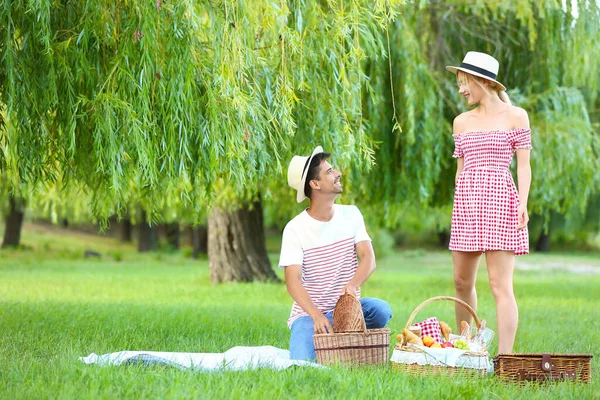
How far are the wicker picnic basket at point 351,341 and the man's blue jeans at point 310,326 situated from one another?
0.20 meters

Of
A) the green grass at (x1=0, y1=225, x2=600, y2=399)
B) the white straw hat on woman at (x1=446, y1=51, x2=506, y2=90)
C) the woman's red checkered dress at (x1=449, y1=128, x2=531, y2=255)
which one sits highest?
the white straw hat on woman at (x1=446, y1=51, x2=506, y2=90)

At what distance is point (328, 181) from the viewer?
16.4 ft

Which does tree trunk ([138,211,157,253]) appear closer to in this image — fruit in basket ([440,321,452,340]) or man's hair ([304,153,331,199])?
man's hair ([304,153,331,199])

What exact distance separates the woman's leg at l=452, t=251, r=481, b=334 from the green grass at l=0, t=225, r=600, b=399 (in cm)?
82

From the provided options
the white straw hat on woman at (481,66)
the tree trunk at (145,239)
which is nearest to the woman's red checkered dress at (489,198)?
the white straw hat on woman at (481,66)

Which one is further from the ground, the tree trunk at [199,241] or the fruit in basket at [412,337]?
the fruit in basket at [412,337]

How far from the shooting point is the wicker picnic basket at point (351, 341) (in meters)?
4.52

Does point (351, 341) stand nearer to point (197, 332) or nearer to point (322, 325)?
point (322, 325)

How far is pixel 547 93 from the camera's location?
33.8 feet

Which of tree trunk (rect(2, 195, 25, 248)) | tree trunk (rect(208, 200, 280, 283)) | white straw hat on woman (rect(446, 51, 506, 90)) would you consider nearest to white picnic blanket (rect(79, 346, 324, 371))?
white straw hat on woman (rect(446, 51, 506, 90))

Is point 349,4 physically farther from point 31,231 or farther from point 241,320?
point 31,231

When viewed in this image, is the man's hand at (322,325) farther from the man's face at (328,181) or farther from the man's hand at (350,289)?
the man's face at (328,181)

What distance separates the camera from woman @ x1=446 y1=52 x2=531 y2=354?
493cm

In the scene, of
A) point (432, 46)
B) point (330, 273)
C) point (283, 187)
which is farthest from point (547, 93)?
point (330, 273)
